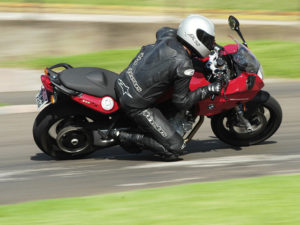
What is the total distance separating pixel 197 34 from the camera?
6.58 metres

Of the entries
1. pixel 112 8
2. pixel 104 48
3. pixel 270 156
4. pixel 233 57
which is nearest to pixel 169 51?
pixel 233 57

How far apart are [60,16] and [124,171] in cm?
893

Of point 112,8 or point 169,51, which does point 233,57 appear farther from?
point 112,8

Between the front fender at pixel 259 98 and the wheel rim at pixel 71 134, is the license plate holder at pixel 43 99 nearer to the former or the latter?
the wheel rim at pixel 71 134

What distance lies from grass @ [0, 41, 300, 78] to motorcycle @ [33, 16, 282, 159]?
5193 mm

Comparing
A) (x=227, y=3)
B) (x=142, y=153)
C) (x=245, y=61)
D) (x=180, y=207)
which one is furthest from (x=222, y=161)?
(x=227, y=3)

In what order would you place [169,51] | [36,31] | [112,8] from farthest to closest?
[112,8] → [36,31] → [169,51]

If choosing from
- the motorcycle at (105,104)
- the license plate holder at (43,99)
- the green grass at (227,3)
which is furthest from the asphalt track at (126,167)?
the green grass at (227,3)

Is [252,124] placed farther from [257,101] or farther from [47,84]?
[47,84]

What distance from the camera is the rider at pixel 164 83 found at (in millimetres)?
6613

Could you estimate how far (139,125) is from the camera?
23.1 feet

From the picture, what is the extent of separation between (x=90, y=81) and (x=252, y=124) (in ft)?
6.57

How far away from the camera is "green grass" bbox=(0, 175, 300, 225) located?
4.93m

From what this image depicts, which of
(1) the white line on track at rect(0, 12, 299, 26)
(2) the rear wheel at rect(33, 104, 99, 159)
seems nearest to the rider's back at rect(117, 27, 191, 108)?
(2) the rear wheel at rect(33, 104, 99, 159)
